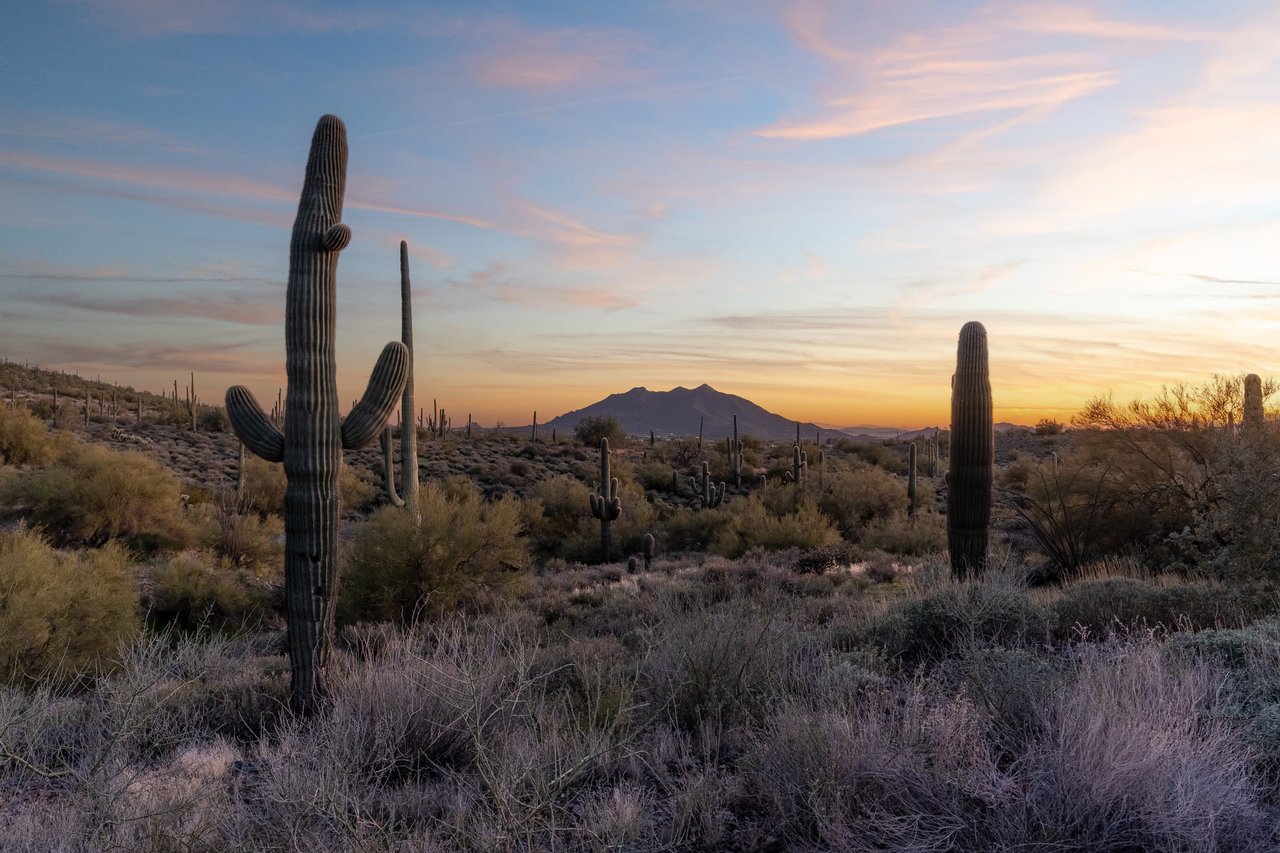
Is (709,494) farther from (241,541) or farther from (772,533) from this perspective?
(241,541)

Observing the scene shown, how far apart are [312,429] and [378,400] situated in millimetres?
793

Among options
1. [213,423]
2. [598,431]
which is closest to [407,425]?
[598,431]

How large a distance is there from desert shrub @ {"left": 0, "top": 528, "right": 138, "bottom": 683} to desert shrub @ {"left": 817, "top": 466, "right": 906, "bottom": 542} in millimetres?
19421

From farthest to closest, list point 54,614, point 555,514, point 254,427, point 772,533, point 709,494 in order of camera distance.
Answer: point 709,494
point 555,514
point 772,533
point 54,614
point 254,427

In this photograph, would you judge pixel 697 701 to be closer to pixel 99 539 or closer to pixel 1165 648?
pixel 1165 648

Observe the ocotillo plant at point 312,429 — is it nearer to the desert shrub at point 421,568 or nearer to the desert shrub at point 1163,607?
the desert shrub at point 421,568

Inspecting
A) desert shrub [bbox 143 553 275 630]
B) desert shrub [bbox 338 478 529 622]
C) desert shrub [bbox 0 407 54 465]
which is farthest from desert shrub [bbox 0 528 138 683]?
desert shrub [bbox 0 407 54 465]

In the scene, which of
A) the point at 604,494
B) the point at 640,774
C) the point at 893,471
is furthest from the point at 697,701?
the point at 893,471

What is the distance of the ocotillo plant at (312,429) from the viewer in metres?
7.75

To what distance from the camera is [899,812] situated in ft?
14.4

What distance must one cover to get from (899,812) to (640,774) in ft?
5.45

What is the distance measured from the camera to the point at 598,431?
5666cm

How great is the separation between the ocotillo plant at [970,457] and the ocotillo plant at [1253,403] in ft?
14.8

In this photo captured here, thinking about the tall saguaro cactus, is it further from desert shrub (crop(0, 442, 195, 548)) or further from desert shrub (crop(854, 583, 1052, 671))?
desert shrub (crop(854, 583, 1052, 671))
